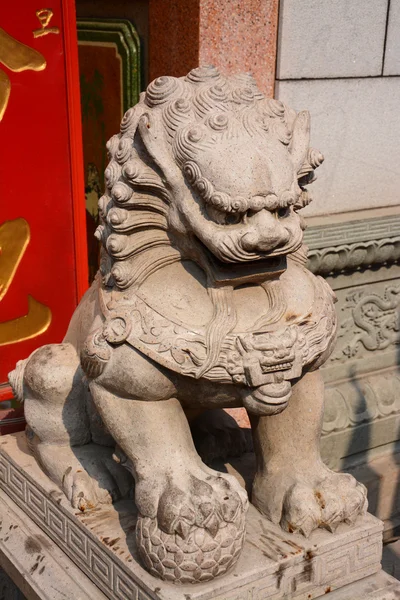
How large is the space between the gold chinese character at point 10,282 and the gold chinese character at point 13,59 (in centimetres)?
42

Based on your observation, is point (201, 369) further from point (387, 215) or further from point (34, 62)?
point (387, 215)

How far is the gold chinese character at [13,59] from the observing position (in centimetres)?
302

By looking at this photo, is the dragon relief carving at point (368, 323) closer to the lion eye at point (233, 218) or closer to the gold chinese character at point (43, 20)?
the gold chinese character at point (43, 20)

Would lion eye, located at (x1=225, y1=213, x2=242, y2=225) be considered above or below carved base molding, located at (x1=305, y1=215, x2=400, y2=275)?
above

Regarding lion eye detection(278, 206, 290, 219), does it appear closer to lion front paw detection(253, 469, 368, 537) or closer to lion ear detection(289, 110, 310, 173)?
lion ear detection(289, 110, 310, 173)

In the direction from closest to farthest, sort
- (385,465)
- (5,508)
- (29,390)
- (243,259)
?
1. (243,259)
2. (29,390)
3. (5,508)
4. (385,465)

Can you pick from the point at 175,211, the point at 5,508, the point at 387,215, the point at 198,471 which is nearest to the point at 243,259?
the point at 175,211

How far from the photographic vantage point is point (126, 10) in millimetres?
3424

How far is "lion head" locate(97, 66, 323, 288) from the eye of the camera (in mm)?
1832

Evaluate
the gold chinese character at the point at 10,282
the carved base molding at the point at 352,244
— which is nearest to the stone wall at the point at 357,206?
the carved base molding at the point at 352,244

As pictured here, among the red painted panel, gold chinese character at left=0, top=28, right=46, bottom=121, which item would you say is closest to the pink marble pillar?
the red painted panel

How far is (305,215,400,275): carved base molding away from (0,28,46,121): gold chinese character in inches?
46.9

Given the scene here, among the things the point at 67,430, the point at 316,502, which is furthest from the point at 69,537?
the point at 316,502

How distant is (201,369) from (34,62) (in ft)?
5.41
